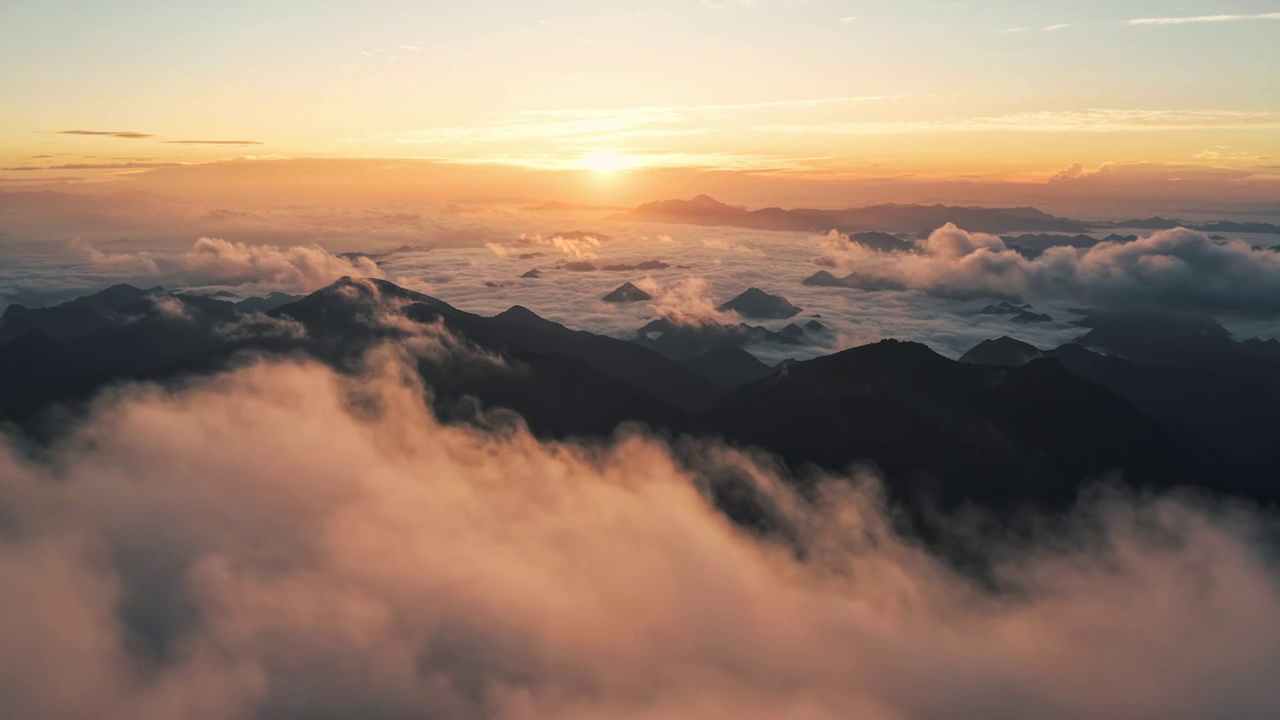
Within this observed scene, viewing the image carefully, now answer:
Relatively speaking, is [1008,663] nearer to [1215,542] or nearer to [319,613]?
[1215,542]

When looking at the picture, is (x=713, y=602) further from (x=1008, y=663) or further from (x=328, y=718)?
(x=328, y=718)

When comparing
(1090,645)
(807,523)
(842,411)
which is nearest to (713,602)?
(807,523)

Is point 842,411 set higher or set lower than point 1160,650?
higher

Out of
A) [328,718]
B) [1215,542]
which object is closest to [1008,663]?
[1215,542]

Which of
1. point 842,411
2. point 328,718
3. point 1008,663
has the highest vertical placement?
point 842,411

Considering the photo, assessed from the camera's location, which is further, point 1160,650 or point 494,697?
point 1160,650

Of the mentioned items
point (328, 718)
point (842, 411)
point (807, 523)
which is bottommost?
point (328, 718)

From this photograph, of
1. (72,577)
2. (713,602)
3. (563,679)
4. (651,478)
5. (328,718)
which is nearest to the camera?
(328,718)

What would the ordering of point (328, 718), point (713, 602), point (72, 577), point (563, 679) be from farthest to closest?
point (713, 602) → point (72, 577) → point (563, 679) → point (328, 718)

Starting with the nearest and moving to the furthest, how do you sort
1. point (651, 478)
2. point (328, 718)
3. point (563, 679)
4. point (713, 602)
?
point (328, 718)
point (563, 679)
point (713, 602)
point (651, 478)
